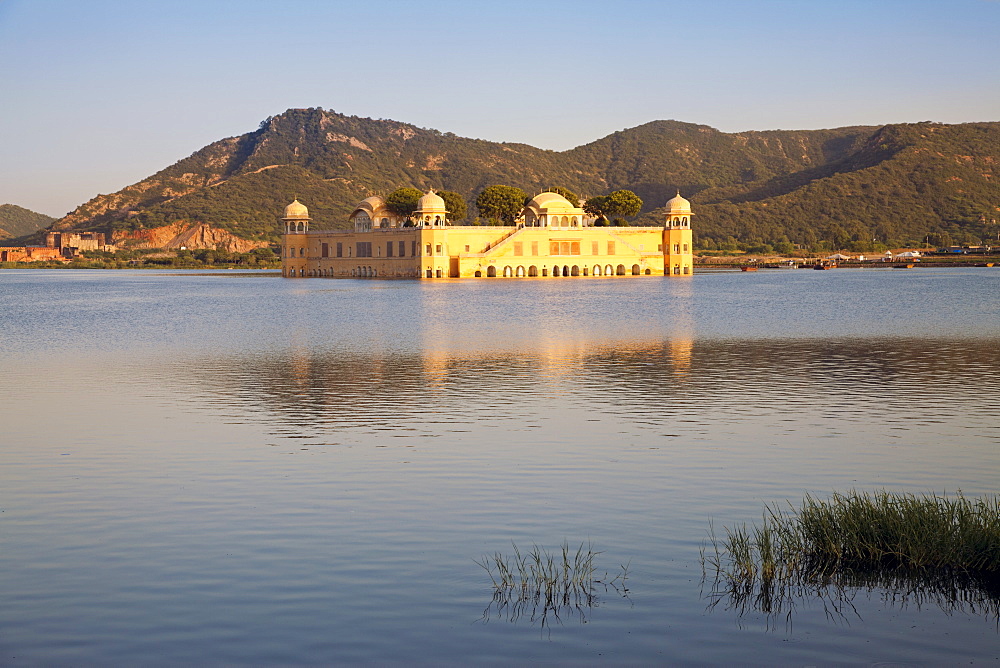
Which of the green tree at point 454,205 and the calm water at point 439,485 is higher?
the green tree at point 454,205

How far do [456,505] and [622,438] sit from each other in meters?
5.00

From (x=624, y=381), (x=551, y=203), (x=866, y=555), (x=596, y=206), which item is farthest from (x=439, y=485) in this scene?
(x=596, y=206)

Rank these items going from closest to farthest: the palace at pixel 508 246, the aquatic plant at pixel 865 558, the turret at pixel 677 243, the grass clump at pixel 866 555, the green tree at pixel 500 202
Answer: the aquatic plant at pixel 865 558
the grass clump at pixel 866 555
the palace at pixel 508 246
the turret at pixel 677 243
the green tree at pixel 500 202

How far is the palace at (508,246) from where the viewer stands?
391ft

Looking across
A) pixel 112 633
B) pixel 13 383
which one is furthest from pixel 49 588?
pixel 13 383

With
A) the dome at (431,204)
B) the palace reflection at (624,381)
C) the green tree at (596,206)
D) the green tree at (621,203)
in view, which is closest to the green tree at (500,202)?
the green tree at (596,206)

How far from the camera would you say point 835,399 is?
70.6ft

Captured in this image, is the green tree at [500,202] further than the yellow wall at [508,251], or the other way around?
the green tree at [500,202]

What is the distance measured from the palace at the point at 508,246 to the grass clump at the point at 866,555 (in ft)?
351

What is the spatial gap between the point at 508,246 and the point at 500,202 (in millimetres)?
18075

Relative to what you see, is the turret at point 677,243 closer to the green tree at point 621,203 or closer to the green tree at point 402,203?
the green tree at point 621,203

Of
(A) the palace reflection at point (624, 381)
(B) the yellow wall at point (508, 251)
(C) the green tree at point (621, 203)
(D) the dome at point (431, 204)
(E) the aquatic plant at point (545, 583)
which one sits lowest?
(E) the aquatic plant at point (545, 583)

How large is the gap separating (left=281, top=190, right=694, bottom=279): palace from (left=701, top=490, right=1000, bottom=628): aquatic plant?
106860 millimetres

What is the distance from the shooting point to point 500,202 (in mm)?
137125
